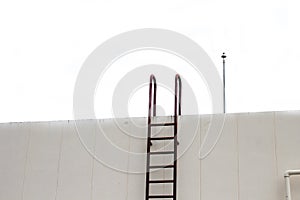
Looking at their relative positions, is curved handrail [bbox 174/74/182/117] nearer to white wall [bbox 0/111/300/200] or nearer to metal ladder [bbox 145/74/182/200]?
metal ladder [bbox 145/74/182/200]

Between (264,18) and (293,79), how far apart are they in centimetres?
107

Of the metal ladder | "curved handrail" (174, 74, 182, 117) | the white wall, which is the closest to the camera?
the white wall

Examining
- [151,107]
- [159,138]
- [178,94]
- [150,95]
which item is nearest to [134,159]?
[159,138]

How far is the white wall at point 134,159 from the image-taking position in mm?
3404

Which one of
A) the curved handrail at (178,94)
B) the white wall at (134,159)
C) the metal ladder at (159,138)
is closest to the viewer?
the white wall at (134,159)

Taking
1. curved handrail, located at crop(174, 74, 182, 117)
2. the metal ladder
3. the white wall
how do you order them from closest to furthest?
the white wall, the metal ladder, curved handrail, located at crop(174, 74, 182, 117)

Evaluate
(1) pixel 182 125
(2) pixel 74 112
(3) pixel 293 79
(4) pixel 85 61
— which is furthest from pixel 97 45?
(3) pixel 293 79

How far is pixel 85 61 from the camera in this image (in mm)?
4230

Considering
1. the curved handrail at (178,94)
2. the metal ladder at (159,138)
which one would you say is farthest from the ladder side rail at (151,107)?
the curved handrail at (178,94)

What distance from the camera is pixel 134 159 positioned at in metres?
3.76

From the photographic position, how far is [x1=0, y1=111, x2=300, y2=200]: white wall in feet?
11.2

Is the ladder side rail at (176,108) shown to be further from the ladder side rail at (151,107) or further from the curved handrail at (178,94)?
the ladder side rail at (151,107)

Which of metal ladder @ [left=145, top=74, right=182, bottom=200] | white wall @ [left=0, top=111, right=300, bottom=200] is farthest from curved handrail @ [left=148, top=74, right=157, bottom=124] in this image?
white wall @ [left=0, top=111, right=300, bottom=200]

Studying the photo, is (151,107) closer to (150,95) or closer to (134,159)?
(150,95)
